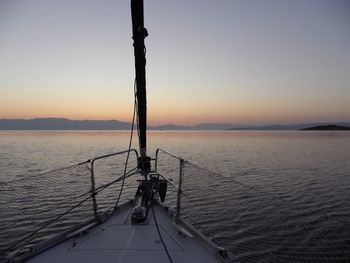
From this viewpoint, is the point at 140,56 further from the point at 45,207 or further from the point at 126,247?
the point at 45,207

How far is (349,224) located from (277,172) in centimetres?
1410

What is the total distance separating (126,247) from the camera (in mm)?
5102

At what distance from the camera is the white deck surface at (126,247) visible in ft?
15.5

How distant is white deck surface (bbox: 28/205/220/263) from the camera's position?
4.72 meters

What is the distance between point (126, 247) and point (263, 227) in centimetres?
851

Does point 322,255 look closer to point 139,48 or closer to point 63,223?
point 139,48

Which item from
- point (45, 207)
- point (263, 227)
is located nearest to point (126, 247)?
point (263, 227)

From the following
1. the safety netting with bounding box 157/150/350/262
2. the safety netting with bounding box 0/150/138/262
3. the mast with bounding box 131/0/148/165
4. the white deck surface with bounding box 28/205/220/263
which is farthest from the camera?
the safety netting with bounding box 0/150/138/262

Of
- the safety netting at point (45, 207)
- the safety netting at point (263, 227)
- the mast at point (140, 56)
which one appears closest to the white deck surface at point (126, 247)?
the safety netting at point (45, 207)

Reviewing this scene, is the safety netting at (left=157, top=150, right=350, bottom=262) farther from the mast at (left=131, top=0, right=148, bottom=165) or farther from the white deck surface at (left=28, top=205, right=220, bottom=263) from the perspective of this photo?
the white deck surface at (left=28, top=205, right=220, bottom=263)

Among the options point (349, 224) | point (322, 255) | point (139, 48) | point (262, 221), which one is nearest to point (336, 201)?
point (349, 224)

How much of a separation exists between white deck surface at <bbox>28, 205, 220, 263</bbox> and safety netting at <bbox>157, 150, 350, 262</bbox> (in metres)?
1.73

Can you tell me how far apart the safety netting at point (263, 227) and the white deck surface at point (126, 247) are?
173cm

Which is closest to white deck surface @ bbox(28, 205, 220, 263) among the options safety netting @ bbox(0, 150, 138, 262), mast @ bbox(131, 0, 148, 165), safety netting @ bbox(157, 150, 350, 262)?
safety netting @ bbox(0, 150, 138, 262)
